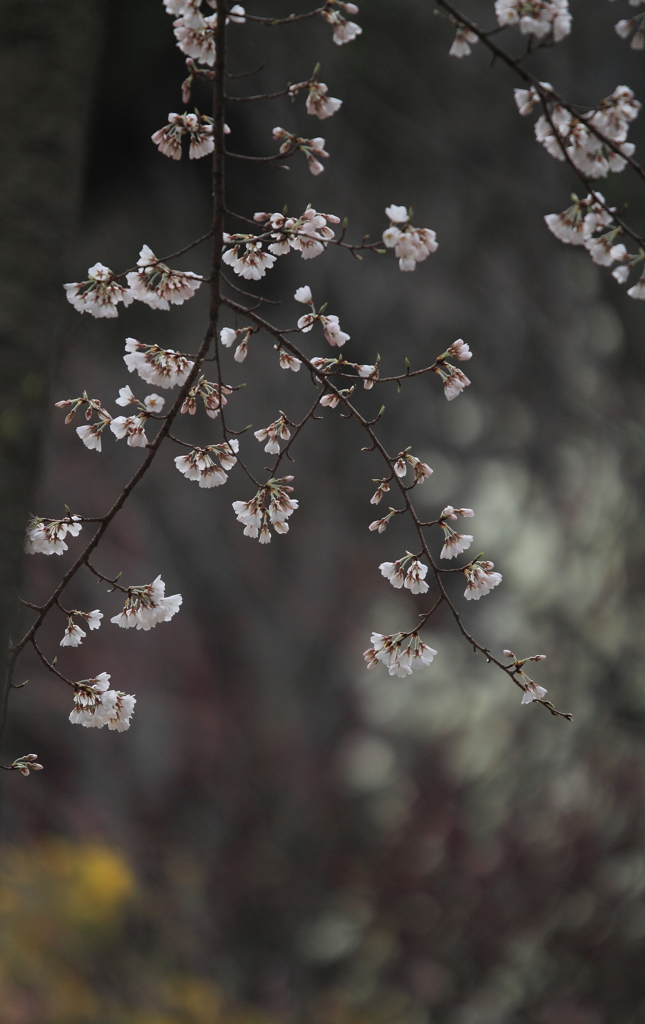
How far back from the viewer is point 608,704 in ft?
12.0

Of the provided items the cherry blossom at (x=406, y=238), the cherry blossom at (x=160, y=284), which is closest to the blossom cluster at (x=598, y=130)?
the cherry blossom at (x=406, y=238)

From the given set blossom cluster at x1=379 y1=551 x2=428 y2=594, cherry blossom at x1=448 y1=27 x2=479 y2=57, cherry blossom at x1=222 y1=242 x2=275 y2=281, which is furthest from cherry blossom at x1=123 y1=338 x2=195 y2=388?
cherry blossom at x1=448 y1=27 x2=479 y2=57

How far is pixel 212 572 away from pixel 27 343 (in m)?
2.81

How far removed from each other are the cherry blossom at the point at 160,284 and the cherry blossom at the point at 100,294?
0.02 m

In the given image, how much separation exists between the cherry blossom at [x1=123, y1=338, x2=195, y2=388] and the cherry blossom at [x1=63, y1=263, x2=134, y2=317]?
0.05 metres

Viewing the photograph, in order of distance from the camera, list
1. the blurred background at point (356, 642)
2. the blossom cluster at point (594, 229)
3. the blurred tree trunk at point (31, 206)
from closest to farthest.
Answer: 1. the blurred tree trunk at point (31, 206)
2. the blossom cluster at point (594, 229)
3. the blurred background at point (356, 642)

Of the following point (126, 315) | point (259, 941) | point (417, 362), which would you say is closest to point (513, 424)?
point (417, 362)

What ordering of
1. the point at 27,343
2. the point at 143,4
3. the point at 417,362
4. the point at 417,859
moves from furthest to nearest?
the point at 417,362 < the point at 417,859 < the point at 143,4 < the point at 27,343

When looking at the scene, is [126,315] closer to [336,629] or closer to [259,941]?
[336,629]

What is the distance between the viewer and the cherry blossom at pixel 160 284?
807mm

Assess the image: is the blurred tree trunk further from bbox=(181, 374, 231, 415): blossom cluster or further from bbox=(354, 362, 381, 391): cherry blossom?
bbox=(354, 362, 381, 391): cherry blossom

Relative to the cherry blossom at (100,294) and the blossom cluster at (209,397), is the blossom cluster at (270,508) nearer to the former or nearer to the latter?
the blossom cluster at (209,397)

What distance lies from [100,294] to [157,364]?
10 centimetres

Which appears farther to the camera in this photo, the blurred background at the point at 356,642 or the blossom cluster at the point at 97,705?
the blurred background at the point at 356,642
